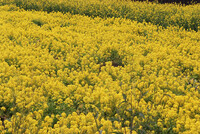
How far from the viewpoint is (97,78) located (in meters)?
5.61

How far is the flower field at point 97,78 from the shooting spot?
3822 millimetres

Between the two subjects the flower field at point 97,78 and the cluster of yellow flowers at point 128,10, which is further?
the cluster of yellow flowers at point 128,10

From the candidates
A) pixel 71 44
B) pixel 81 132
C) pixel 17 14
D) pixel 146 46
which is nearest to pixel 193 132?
pixel 81 132

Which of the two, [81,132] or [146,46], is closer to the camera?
[81,132]

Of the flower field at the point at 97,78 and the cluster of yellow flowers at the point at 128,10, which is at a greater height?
the cluster of yellow flowers at the point at 128,10

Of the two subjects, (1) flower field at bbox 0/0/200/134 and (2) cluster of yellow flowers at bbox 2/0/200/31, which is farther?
(2) cluster of yellow flowers at bbox 2/0/200/31

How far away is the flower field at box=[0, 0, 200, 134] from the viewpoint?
150 inches

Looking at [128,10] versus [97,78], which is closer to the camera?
[97,78]

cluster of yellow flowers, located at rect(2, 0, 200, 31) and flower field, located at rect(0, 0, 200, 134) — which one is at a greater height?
cluster of yellow flowers, located at rect(2, 0, 200, 31)

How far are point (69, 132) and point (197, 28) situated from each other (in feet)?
29.1

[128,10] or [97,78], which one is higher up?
[128,10]

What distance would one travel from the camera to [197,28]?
413 inches

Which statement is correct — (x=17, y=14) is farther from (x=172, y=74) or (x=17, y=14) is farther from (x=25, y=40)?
(x=172, y=74)

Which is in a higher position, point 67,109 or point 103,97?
point 103,97
